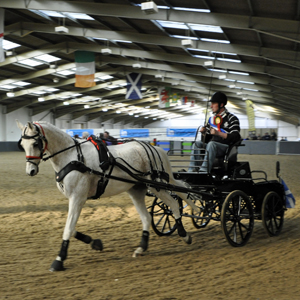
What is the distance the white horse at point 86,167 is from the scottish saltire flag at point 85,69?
11492 mm

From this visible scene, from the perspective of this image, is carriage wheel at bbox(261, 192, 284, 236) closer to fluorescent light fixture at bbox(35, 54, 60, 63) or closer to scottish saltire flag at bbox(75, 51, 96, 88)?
scottish saltire flag at bbox(75, 51, 96, 88)

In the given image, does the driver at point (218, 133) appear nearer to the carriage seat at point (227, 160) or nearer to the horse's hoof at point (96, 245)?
the carriage seat at point (227, 160)

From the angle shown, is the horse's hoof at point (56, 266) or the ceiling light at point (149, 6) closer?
the horse's hoof at point (56, 266)

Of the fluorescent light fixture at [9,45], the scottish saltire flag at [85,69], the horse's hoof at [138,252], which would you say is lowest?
the horse's hoof at [138,252]

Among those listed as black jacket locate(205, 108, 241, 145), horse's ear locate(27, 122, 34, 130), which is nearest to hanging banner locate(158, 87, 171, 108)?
black jacket locate(205, 108, 241, 145)

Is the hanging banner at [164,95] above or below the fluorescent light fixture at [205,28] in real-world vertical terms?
below

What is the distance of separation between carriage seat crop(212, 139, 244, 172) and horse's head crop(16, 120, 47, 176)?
230 centimetres

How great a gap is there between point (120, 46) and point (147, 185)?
49.2ft

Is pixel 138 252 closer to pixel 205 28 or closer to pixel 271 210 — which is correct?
pixel 271 210

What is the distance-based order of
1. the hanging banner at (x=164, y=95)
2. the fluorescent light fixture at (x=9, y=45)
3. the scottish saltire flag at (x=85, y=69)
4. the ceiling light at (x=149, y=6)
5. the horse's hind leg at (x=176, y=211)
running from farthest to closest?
the hanging banner at (x=164, y=95) < the fluorescent light fixture at (x=9, y=45) < the scottish saltire flag at (x=85, y=69) < the ceiling light at (x=149, y=6) < the horse's hind leg at (x=176, y=211)

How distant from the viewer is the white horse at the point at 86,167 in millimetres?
3441

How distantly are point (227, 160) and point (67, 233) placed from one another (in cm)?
227

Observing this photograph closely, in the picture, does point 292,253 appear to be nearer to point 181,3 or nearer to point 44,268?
point 44,268

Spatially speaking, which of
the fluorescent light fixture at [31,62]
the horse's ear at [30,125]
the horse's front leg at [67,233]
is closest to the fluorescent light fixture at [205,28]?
the horse's ear at [30,125]
